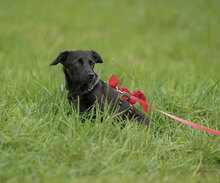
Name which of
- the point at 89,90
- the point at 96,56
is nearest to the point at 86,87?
the point at 89,90

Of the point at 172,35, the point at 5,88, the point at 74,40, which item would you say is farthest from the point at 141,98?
the point at 172,35

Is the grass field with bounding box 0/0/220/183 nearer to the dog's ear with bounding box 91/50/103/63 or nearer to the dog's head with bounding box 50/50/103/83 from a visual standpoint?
the dog's head with bounding box 50/50/103/83

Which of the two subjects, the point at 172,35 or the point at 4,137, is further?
the point at 172,35

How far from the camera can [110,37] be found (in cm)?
966

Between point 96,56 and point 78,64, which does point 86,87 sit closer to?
point 78,64

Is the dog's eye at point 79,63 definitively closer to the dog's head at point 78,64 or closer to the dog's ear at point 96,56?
the dog's head at point 78,64

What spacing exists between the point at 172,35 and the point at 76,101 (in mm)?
7047

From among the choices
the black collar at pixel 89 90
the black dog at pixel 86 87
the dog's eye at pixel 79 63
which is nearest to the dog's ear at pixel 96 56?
the black dog at pixel 86 87

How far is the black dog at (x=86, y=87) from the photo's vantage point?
11.6 ft

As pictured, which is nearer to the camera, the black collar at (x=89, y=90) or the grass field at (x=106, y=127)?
the grass field at (x=106, y=127)

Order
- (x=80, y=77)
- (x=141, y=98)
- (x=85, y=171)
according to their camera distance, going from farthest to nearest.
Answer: (x=141, y=98) < (x=80, y=77) < (x=85, y=171)

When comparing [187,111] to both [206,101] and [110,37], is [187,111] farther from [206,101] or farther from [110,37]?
[110,37]

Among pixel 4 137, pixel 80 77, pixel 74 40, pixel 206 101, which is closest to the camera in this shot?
pixel 4 137

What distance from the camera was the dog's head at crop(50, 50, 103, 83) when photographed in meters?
3.52
